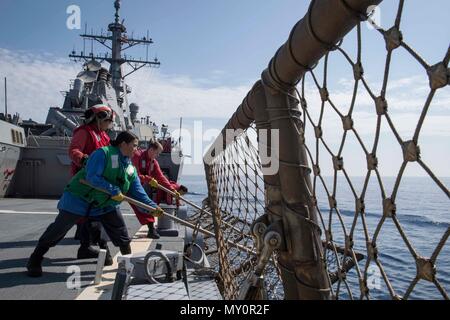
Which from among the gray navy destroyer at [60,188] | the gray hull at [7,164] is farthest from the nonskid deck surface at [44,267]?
the gray hull at [7,164]

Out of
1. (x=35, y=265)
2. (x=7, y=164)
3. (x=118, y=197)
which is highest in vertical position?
(x=7, y=164)

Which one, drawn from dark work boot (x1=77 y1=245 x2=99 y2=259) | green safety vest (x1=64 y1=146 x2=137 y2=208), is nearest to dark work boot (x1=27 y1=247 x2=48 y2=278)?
green safety vest (x1=64 y1=146 x2=137 y2=208)

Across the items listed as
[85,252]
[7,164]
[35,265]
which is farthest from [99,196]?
[7,164]

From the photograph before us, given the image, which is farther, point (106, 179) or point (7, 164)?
point (7, 164)

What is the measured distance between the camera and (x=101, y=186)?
131 inches

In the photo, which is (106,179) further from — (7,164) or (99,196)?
(7,164)

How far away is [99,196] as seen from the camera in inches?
139

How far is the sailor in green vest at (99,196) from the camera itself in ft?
11.1

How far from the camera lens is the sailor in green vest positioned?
3.38 metres

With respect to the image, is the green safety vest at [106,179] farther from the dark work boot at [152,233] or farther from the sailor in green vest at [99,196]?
the dark work boot at [152,233]

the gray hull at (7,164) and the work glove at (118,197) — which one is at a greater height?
the gray hull at (7,164)

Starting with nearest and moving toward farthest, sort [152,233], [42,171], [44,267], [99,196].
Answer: [99,196]
[44,267]
[152,233]
[42,171]

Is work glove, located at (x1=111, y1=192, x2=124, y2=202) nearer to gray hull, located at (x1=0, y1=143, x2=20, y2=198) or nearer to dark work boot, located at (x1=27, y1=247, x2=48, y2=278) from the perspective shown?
dark work boot, located at (x1=27, y1=247, x2=48, y2=278)
